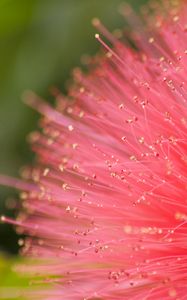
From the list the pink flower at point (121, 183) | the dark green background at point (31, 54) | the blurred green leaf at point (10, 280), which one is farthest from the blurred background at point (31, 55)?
the pink flower at point (121, 183)

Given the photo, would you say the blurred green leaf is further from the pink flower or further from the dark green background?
the dark green background

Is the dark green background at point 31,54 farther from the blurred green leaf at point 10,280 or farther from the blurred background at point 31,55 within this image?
the blurred green leaf at point 10,280

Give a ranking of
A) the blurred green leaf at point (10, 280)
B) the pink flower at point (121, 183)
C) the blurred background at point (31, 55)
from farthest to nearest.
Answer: the blurred background at point (31, 55) < the blurred green leaf at point (10, 280) < the pink flower at point (121, 183)

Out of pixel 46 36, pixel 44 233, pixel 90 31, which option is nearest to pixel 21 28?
pixel 46 36

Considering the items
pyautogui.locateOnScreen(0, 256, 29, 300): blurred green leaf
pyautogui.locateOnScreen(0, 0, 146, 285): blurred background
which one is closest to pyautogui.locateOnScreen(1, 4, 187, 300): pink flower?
pyautogui.locateOnScreen(0, 256, 29, 300): blurred green leaf

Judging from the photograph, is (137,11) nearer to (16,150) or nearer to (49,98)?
(49,98)

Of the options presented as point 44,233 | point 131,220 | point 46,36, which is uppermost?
point 46,36

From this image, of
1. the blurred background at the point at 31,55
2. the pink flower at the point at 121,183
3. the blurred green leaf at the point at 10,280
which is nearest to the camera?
the pink flower at the point at 121,183
